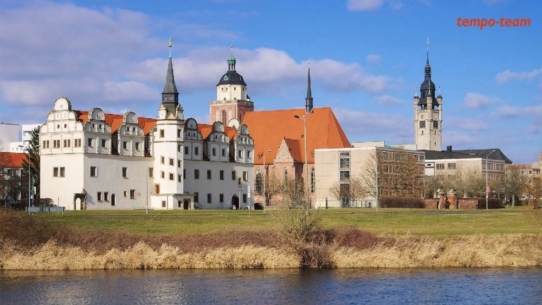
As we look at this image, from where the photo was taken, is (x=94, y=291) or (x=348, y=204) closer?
(x=94, y=291)

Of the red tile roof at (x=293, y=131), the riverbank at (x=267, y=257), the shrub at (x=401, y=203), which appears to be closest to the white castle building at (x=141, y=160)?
the shrub at (x=401, y=203)

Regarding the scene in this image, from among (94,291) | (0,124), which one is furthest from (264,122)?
(94,291)

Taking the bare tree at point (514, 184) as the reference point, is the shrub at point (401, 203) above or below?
below

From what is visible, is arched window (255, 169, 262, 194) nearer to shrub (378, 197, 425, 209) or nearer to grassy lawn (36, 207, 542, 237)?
shrub (378, 197, 425, 209)

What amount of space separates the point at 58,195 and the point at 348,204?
46.3 metres

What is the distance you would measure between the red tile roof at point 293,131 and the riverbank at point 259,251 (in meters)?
93.5

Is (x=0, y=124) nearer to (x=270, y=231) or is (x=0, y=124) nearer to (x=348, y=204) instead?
(x=348, y=204)

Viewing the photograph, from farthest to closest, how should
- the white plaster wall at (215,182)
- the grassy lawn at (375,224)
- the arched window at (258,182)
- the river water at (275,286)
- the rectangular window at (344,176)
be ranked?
the arched window at (258,182)
the rectangular window at (344,176)
the white plaster wall at (215,182)
the grassy lawn at (375,224)
the river water at (275,286)

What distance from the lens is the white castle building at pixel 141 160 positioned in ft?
332

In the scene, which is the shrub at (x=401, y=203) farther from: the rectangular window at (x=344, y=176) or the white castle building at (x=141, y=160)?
the rectangular window at (x=344, y=176)

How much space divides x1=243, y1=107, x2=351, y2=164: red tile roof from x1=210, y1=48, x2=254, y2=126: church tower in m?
17.1

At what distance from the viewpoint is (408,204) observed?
4222 inches

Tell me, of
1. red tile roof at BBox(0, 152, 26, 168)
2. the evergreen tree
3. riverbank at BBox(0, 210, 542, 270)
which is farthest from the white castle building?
riverbank at BBox(0, 210, 542, 270)

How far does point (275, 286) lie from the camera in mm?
38938
